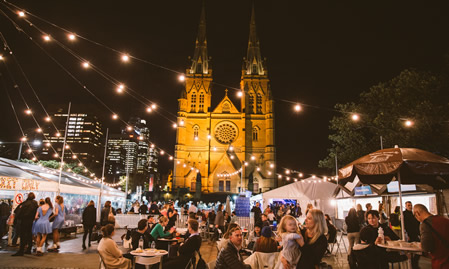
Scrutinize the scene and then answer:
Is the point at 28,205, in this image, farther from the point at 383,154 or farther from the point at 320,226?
the point at 383,154

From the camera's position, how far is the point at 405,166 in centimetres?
476

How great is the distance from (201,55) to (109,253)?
4412cm

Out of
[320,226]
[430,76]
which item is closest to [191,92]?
[430,76]

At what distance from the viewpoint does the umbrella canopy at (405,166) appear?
4.72 m

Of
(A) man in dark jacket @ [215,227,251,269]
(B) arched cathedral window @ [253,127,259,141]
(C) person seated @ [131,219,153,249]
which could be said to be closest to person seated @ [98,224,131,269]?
(C) person seated @ [131,219,153,249]

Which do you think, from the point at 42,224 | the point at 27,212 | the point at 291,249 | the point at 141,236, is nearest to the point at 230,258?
the point at 291,249

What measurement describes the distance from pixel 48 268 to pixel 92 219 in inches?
119

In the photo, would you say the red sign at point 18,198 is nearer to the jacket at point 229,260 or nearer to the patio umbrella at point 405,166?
the jacket at point 229,260

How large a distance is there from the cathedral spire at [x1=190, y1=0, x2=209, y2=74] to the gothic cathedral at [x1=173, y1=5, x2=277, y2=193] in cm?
16

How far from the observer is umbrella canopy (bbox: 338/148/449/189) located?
472 cm

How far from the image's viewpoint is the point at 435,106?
1081 cm

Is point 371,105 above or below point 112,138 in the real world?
below

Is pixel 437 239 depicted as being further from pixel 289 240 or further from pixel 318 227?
pixel 289 240

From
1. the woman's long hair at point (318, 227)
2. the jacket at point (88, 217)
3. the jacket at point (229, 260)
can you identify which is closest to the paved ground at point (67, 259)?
the jacket at point (88, 217)
